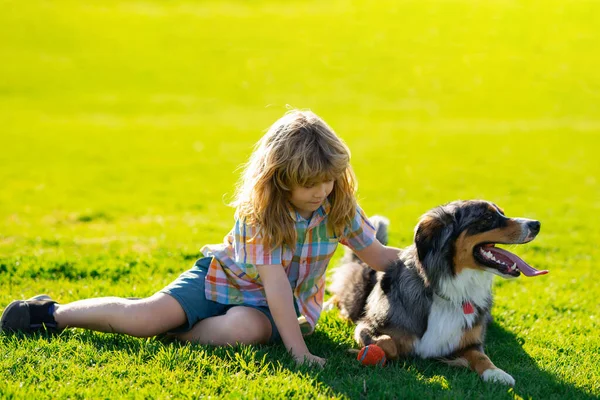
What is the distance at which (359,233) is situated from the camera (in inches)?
206

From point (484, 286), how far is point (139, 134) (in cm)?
1717

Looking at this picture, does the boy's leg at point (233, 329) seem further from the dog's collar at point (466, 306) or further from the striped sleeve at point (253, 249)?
the dog's collar at point (466, 306)

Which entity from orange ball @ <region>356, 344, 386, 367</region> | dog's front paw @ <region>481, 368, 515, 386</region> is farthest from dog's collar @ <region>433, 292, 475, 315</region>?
orange ball @ <region>356, 344, 386, 367</region>

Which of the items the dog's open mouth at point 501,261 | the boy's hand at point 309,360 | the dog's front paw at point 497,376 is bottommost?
the dog's front paw at point 497,376

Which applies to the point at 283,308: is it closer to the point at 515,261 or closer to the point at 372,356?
the point at 372,356

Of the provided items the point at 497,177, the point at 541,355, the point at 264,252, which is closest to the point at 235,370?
the point at 264,252

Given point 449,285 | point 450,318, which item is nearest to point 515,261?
point 449,285

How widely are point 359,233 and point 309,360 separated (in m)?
1.11

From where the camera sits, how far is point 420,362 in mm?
4758

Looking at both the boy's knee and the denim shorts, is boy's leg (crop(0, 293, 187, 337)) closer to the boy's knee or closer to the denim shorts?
the denim shorts

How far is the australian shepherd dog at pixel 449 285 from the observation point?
183 inches

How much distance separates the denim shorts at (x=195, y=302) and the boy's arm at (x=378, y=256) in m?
0.86

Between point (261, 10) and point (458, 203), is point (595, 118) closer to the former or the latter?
point (261, 10)

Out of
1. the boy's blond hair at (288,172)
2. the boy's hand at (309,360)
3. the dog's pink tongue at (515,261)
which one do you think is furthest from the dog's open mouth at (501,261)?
the boy's hand at (309,360)
